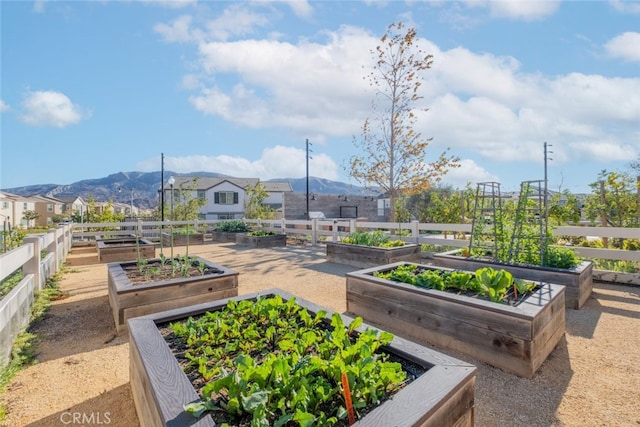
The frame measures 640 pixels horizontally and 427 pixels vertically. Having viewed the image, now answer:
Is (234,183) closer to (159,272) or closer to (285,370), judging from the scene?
(159,272)

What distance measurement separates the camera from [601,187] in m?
7.16

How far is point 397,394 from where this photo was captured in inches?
50.5

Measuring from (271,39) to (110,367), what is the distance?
21.4 feet

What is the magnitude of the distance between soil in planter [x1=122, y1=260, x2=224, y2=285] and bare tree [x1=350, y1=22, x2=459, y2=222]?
7826 millimetres

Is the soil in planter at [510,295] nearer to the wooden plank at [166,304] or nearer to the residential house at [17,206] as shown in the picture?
the wooden plank at [166,304]

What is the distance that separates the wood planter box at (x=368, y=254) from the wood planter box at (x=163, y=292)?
3219mm

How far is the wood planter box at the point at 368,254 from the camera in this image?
611 cm

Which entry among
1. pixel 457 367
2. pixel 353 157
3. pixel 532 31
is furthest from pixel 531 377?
pixel 353 157

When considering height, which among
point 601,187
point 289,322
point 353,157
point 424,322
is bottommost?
point 424,322

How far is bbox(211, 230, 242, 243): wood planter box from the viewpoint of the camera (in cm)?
1150

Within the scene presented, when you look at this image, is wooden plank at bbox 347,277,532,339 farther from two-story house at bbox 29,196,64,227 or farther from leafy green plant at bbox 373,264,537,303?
two-story house at bbox 29,196,64,227

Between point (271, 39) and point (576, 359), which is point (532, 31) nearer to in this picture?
point (271, 39)

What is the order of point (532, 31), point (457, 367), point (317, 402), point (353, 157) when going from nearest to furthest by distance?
point (317, 402) < point (457, 367) < point (532, 31) < point (353, 157)

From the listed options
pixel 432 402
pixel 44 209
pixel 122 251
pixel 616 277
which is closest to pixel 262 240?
pixel 122 251
